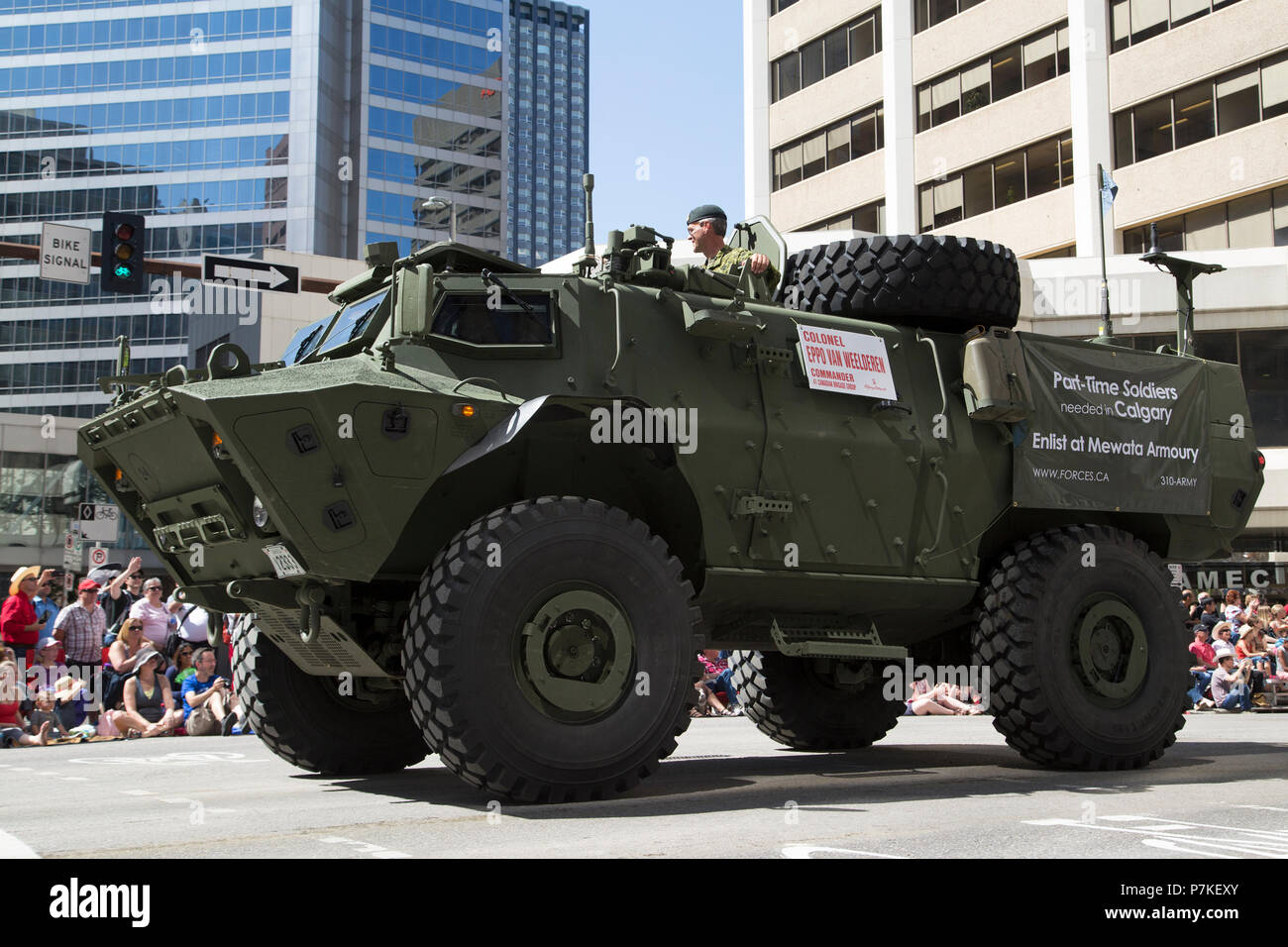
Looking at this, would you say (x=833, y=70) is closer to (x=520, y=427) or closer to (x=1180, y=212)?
(x=1180, y=212)

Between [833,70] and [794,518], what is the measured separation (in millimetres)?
40323

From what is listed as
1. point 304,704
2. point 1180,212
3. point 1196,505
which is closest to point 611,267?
point 304,704

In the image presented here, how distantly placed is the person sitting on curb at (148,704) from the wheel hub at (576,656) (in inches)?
334

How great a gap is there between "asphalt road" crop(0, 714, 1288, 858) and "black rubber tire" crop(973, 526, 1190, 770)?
0.75 ft

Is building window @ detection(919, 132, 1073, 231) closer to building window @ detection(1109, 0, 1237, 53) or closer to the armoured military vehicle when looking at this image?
building window @ detection(1109, 0, 1237, 53)

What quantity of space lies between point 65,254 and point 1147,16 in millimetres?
27458

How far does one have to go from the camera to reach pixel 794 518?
26.3ft

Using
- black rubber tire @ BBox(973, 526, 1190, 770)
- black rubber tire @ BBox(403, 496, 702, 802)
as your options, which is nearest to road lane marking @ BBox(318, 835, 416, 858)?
black rubber tire @ BBox(403, 496, 702, 802)

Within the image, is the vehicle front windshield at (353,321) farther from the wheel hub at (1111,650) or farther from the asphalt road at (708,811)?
the wheel hub at (1111,650)

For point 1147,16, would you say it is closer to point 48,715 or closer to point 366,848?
point 48,715

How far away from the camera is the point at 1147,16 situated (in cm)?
3544

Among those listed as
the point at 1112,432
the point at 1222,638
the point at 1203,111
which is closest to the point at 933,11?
the point at 1203,111

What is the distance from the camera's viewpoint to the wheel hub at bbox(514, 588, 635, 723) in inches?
263

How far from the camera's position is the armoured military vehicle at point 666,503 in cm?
657
